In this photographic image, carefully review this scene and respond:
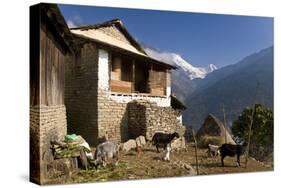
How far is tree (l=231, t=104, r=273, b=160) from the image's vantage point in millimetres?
12234

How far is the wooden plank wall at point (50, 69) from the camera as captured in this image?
981 cm

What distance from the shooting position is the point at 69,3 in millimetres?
10172

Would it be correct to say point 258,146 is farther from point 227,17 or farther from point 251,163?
point 227,17

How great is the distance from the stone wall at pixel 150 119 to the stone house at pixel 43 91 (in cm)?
148

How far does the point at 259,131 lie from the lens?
1238cm

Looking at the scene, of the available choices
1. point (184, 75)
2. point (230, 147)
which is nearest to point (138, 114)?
point (184, 75)

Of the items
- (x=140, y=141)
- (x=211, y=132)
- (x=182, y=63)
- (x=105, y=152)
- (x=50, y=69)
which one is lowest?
(x=105, y=152)

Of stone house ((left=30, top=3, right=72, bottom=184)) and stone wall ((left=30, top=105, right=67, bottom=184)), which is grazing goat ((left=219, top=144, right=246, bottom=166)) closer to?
stone house ((left=30, top=3, right=72, bottom=184))

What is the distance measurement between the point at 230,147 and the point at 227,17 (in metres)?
2.73

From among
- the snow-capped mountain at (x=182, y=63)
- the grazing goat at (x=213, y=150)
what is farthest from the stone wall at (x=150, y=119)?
the snow-capped mountain at (x=182, y=63)

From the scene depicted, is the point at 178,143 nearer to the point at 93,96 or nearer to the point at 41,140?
the point at 93,96

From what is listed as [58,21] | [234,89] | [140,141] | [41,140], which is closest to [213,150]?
[234,89]

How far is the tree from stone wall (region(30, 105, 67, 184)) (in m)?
4.26

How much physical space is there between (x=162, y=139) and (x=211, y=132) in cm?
114
